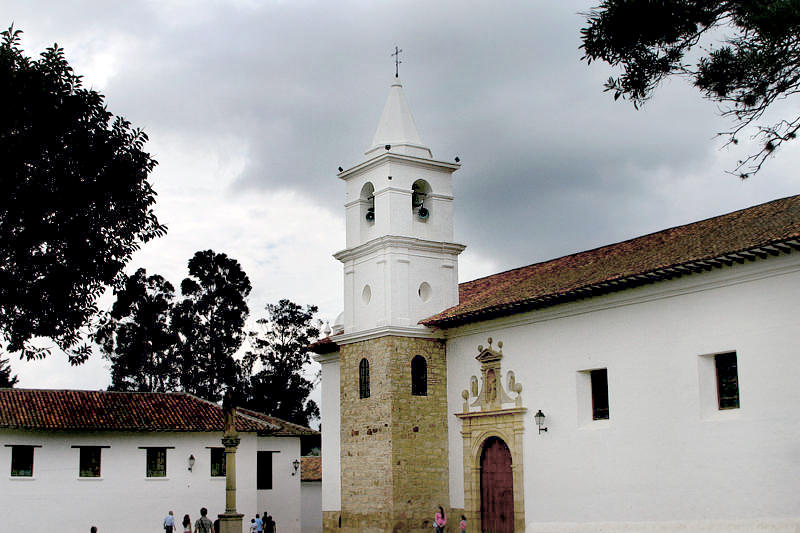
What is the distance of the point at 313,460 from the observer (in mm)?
42875

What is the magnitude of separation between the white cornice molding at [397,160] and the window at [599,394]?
9051 mm

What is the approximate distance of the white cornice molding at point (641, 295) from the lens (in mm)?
18703

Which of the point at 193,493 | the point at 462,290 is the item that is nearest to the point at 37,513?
the point at 193,493

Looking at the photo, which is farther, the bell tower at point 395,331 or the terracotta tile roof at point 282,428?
the terracotta tile roof at point 282,428

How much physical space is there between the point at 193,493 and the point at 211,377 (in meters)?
16.1

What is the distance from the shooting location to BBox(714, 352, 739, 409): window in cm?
1925

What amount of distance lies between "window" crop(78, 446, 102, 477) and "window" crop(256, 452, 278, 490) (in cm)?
615

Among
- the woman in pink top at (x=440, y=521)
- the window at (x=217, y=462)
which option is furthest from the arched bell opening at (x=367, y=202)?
the window at (x=217, y=462)

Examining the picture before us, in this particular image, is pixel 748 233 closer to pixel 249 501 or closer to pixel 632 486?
pixel 632 486

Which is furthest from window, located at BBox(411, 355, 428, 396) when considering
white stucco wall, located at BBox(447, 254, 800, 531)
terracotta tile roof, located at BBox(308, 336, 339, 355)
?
terracotta tile roof, located at BBox(308, 336, 339, 355)

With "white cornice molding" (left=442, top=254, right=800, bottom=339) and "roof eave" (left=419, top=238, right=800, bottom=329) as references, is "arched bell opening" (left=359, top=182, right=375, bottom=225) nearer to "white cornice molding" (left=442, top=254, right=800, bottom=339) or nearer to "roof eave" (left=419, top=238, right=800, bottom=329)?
"roof eave" (left=419, top=238, right=800, bottom=329)

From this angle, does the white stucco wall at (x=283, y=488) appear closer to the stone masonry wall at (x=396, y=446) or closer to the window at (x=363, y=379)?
the stone masonry wall at (x=396, y=446)

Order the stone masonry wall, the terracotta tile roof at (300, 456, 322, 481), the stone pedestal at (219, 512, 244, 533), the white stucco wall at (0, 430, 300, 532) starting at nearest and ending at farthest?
the stone pedestal at (219, 512, 244, 533), the stone masonry wall, the white stucco wall at (0, 430, 300, 532), the terracotta tile roof at (300, 456, 322, 481)

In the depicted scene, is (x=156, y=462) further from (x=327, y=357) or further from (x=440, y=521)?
(x=440, y=521)
